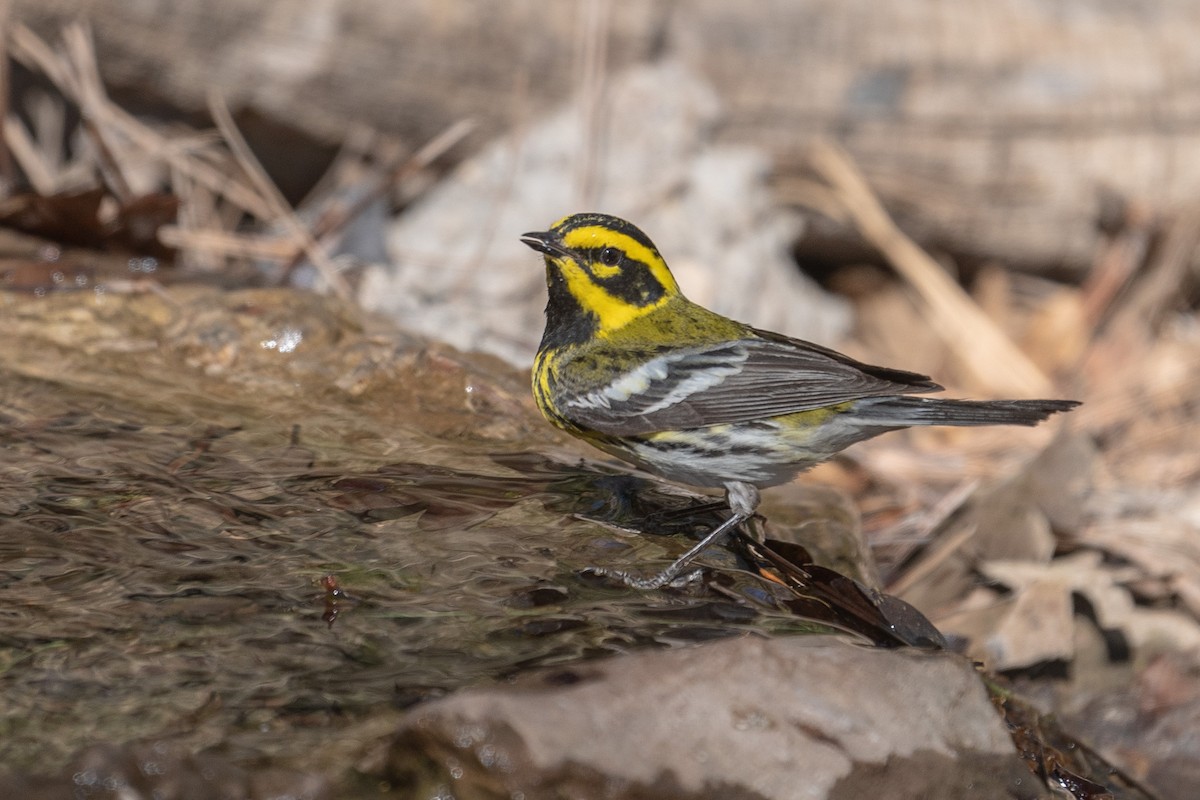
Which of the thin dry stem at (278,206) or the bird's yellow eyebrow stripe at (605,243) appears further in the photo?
the thin dry stem at (278,206)

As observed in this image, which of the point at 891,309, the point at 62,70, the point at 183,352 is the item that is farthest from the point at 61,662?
the point at 891,309

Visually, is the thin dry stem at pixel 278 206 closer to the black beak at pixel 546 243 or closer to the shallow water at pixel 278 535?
the shallow water at pixel 278 535

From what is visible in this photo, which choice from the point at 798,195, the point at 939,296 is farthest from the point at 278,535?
the point at 939,296

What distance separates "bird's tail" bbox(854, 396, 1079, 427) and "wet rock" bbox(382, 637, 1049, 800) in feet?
3.12

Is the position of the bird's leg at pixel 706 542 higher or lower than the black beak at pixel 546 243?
lower

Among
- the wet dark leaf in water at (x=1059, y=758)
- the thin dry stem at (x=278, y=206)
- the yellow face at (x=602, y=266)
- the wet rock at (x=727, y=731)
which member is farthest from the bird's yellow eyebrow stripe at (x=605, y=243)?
the wet rock at (x=727, y=731)

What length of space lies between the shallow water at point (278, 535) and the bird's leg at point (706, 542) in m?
0.06

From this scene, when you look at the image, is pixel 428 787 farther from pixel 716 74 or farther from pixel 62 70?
pixel 716 74

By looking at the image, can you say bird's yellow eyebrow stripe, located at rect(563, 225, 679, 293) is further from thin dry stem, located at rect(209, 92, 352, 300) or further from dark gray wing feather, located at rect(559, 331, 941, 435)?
thin dry stem, located at rect(209, 92, 352, 300)

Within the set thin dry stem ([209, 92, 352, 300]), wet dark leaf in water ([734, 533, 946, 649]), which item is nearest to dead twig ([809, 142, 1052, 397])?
thin dry stem ([209, 92, 352, 300])

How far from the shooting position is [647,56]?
675 cm

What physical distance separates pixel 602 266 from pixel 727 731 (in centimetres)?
208

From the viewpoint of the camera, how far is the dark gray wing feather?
355 centimetres

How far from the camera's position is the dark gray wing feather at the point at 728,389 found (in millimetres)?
3547
